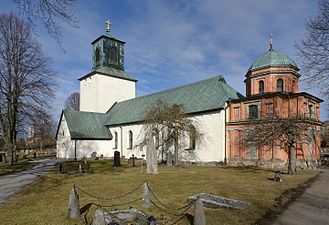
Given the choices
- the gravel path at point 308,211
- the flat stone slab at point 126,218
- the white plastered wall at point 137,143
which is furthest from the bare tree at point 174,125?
the flat stone slab at point 126,218

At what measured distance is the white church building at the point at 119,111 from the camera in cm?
A: 2670

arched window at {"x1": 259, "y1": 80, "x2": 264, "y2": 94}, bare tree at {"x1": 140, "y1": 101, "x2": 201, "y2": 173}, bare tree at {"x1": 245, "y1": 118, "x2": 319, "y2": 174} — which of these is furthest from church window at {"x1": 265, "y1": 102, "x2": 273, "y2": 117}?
bare tree at {"x1": 140, "y1": 101, "x2": 201, "y2": 173}

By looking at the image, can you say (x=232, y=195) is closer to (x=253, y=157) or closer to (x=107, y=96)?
(x=253, y=157)

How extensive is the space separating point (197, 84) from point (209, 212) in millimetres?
25016

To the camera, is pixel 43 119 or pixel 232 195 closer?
pixel 232 195

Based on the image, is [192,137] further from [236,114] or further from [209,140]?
[236,114]

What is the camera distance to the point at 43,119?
29.5m

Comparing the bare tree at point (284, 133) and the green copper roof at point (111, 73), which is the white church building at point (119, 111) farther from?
the bare tree at point (284, 133)

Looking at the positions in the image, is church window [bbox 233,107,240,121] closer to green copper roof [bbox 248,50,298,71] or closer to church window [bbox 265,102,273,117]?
church window [bbox 265,102,273,117]

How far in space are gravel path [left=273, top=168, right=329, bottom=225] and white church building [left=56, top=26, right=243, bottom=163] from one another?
14.1 meters

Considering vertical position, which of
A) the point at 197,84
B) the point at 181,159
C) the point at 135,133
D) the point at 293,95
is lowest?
the point at 181,159

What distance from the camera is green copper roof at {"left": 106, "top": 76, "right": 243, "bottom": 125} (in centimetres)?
2747

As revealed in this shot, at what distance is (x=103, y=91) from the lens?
44062mm

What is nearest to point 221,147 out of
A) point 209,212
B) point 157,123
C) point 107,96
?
point 157,123
